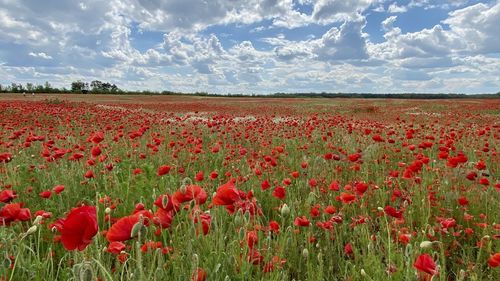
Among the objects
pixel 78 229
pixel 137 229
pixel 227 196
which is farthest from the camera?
pixel 227 196

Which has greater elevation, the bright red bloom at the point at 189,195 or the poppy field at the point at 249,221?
the bright red bloom at the point at 189,195

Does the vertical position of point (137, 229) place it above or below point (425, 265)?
above

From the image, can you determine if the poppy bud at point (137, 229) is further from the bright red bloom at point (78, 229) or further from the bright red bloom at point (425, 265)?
the bright red bloom at point (425, 265)

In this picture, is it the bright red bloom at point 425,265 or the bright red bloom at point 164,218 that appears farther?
the bright red bloom at point 164,218

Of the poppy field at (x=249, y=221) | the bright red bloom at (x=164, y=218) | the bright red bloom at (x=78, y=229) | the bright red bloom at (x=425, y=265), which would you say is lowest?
the poppy field at (x=249, y=221)

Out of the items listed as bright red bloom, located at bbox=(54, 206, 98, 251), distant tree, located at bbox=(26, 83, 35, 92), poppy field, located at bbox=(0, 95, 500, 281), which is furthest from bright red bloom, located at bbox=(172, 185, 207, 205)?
distant tree, located at bbox=(26, 83, 35, 92)

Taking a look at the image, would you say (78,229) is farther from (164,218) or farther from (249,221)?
(249,221)

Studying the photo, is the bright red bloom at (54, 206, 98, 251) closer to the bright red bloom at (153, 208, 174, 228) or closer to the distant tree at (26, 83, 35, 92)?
the bright red bloom at (153, 208, 174, 228)

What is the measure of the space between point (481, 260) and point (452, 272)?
287 mm

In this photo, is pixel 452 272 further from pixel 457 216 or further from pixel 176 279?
pixel 176 279

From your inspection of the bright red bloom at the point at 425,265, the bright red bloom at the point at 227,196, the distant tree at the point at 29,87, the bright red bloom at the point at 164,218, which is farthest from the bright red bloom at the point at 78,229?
the distant tree at the point at 29,87

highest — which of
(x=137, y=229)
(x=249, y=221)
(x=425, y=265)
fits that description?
(x=137, y=229)

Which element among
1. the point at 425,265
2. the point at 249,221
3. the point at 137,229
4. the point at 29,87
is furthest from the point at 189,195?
the point at 29,87

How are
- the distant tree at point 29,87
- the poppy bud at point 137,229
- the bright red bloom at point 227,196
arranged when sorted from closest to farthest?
the poppy bud at point 137,229 < the bright red bloom at point 227,196 < the distant tree at point 29,87
